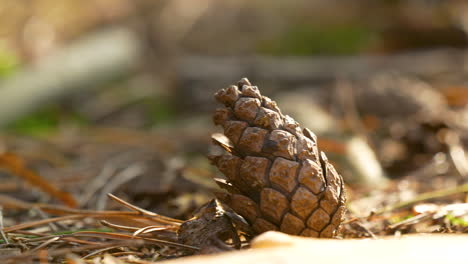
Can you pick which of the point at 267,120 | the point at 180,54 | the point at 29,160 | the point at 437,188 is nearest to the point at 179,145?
the point at 29,160

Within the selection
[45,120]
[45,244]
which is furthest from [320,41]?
[45,244]

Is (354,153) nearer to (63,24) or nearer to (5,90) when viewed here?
(5,90)

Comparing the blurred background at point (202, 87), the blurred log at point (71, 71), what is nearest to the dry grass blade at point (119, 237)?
the blurred background at point (202, 87)

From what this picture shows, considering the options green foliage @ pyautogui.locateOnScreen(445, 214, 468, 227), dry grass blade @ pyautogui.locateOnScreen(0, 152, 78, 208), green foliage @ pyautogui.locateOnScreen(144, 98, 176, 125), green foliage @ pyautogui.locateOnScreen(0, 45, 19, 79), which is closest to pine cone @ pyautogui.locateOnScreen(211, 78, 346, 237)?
green foliage @ pyautogui.locateOnScreen(445, 214, 468, 227)

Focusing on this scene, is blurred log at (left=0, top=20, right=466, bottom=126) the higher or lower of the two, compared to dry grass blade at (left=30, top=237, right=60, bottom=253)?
higher

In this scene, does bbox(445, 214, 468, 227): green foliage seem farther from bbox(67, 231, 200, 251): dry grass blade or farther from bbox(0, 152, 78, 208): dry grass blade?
bbox(0, 152, 78, 208): dry grass blade

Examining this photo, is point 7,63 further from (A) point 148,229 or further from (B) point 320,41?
(A) point 148,229
